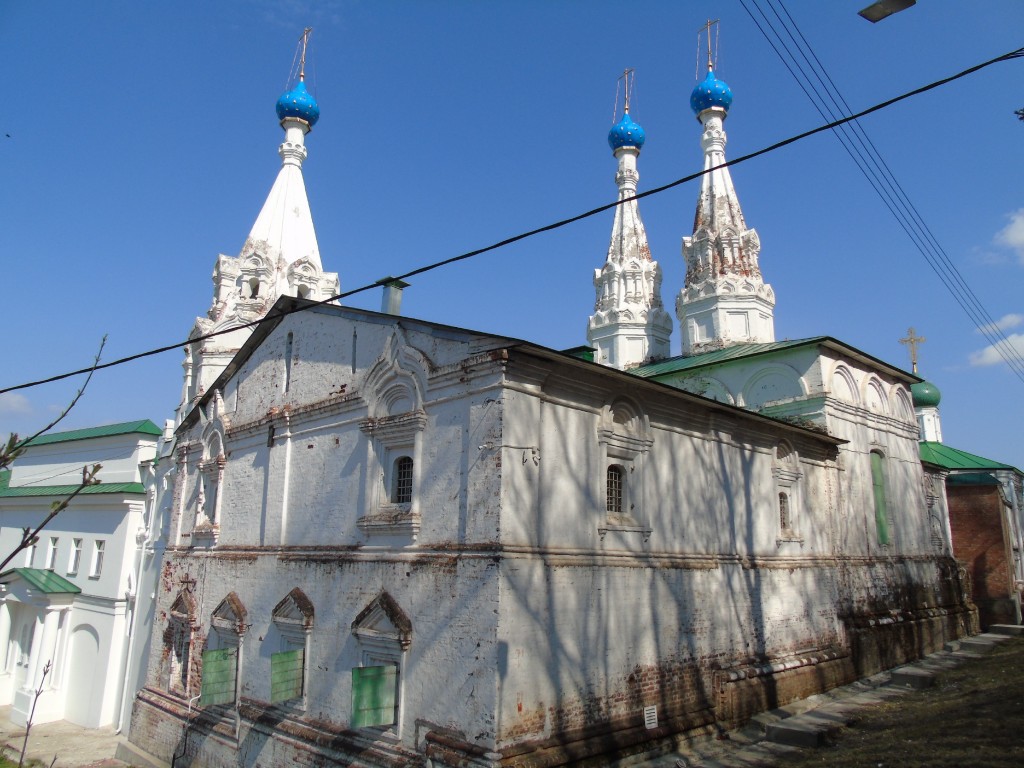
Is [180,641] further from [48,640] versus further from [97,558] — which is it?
[48,640]

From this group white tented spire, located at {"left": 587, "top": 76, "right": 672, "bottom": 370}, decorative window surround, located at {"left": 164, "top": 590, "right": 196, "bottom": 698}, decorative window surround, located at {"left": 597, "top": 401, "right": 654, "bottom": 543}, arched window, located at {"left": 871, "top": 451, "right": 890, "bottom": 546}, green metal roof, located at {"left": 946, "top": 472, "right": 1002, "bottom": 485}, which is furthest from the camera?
white tented spire, located at {"left": 587, "top": 76, "right": 672, "bottom": 370}

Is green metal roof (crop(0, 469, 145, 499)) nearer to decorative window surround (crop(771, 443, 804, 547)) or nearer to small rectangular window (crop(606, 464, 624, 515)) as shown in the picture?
small rectangular window (crop(606, 464, 624, 515))

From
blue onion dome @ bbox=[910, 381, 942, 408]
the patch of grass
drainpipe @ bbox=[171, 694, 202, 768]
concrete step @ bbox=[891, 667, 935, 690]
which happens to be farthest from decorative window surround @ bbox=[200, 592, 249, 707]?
blue onion dome @ bbox=[910, 381, 942, 408]

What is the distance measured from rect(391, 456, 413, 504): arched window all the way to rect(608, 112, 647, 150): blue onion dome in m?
25.8

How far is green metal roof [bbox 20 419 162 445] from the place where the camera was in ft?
84.1

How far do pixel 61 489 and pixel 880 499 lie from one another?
2571 centimetres

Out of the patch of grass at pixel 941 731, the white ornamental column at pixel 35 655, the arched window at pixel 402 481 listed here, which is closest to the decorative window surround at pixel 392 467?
the arched window at pixel 402 481

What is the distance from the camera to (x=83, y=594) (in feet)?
79.8

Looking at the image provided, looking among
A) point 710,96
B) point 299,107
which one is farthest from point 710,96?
point 299,107

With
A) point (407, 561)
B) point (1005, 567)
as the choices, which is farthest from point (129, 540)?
point (1005, 567)

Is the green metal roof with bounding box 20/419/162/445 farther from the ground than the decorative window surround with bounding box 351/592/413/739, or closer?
farther from the ground

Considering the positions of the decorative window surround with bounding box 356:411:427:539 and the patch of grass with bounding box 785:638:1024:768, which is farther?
the decorative window surround with bounding box 356:411:427:539

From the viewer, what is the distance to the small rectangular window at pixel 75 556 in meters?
25.0

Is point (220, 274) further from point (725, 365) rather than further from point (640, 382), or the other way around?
point (640, 382)
